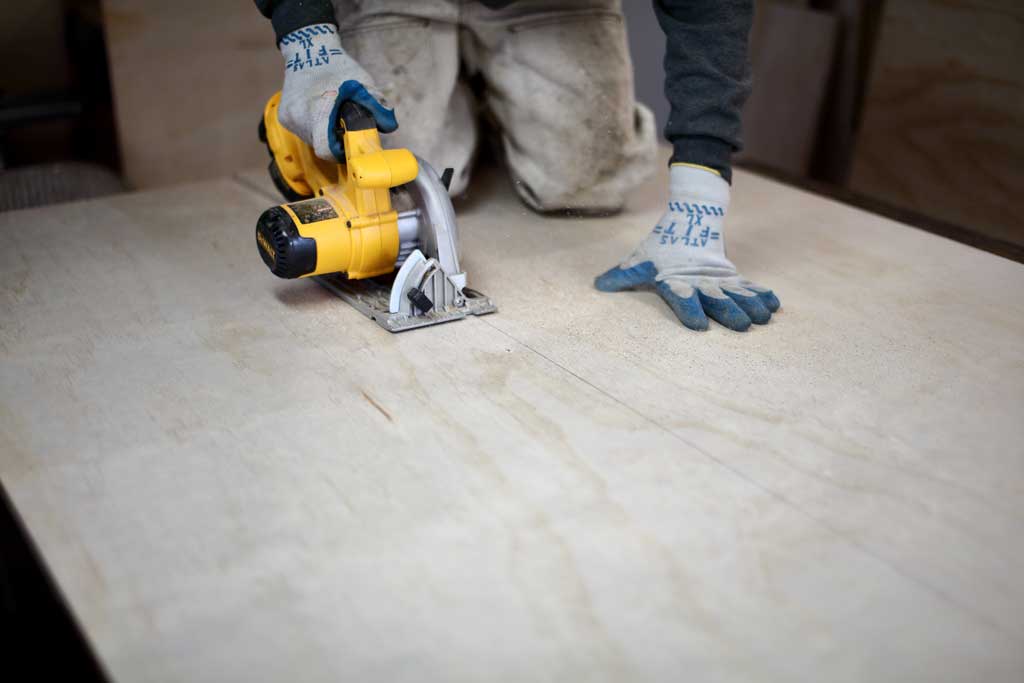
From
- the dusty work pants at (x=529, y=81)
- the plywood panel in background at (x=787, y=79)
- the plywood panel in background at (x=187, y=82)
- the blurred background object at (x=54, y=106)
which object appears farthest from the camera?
the plywood panel in background at (x=787, y=79)

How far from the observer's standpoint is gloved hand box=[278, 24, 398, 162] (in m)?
1.65

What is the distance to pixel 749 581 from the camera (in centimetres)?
108

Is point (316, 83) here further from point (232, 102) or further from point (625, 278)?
point (232, 102)

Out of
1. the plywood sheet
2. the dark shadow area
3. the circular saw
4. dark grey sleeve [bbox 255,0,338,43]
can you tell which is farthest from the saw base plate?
the plywood sheet

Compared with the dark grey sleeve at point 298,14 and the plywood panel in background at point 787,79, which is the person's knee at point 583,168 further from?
the plywood panel in background at point 787,79

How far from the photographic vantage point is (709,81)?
183 cm

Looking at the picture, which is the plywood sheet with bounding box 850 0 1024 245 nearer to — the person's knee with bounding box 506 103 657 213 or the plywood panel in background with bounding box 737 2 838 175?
the plywood panel in background with bounding box 737 2 838 175

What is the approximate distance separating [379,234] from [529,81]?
0.82m

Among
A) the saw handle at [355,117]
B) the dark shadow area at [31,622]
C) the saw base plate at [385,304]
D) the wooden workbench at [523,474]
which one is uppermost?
the saw handle at [355,117]

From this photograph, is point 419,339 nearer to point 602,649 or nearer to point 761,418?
point 761,418

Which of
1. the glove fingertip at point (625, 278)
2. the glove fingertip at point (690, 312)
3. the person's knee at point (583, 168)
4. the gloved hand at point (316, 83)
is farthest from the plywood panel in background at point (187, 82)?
the glove fingertip at point (690, 312)

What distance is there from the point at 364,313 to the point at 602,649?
3.03 ft

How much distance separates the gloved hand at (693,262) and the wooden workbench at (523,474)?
0.05 meters

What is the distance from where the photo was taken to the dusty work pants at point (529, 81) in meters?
2.22
